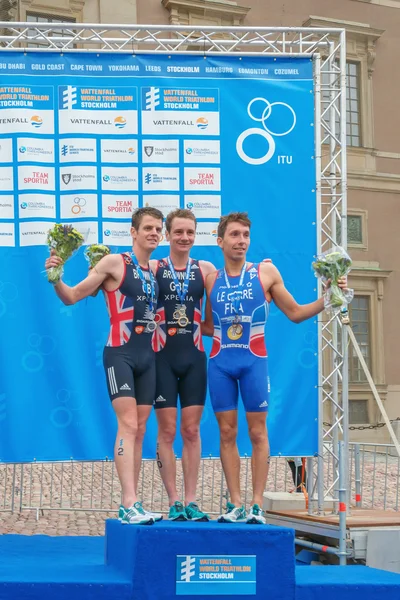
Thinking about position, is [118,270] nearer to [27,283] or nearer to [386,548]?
[27,283]

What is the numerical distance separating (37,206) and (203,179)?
5.23 feet

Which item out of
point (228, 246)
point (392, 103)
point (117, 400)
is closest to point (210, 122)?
point (228, 246)

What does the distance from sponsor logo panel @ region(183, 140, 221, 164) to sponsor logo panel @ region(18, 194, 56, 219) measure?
4.42ft

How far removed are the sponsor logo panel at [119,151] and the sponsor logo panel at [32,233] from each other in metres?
0.84

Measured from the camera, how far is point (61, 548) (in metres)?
7.23

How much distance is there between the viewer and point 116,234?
28.2 feet

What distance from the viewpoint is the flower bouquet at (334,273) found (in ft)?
20.9

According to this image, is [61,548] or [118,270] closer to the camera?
[118,270]

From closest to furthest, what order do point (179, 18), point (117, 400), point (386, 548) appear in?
point (117, 400) → point (386, 548) → point (179, 18)

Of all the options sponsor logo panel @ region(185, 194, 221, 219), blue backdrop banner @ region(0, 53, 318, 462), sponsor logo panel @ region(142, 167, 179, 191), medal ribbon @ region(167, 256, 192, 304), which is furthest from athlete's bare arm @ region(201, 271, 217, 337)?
sponsor logo panel @ region(142, 167, 179, 191)

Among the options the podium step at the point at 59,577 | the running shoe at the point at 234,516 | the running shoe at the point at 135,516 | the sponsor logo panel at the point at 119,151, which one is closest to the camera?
the podium step at the point at 59,577

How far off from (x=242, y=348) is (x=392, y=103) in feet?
73.2

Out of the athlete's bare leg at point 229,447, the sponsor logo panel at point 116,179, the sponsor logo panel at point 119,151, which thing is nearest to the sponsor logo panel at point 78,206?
the sponsor logo panel at point 116,179

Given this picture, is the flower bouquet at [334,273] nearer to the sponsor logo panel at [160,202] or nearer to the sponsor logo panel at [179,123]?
the sponsor logo panel at [160,202]
